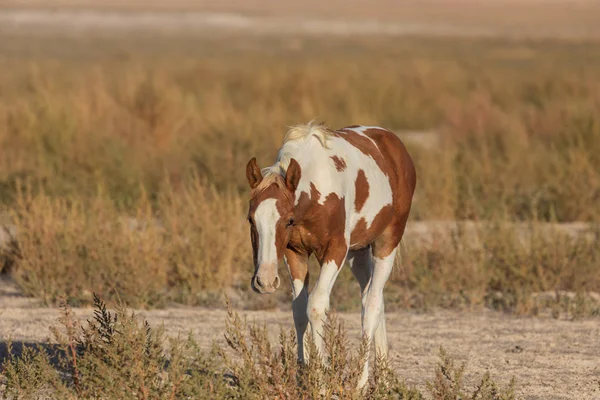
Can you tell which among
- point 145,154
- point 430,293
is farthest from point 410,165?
point 145,154

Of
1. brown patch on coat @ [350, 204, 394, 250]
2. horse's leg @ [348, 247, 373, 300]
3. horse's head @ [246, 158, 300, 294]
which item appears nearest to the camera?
horse's head @ [246, 158, 300, 294]

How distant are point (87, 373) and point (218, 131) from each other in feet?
33.2

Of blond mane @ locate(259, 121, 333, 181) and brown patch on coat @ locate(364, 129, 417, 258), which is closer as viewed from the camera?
blond mane @ locate(259, 121, 333, 181)

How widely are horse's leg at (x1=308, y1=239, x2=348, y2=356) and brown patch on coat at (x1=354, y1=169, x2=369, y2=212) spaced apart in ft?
0.98

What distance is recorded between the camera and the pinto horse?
5.71 m

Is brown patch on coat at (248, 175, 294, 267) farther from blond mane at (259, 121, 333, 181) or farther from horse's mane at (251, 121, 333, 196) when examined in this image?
blond mane at (259, 121, 333, 181)

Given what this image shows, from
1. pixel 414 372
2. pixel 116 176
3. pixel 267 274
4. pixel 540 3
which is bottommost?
pixel 540 3

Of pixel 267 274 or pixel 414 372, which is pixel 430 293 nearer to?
pixel 414 372

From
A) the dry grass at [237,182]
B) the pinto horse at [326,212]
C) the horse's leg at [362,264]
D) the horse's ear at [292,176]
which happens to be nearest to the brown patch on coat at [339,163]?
the pinto horse at [326,212]

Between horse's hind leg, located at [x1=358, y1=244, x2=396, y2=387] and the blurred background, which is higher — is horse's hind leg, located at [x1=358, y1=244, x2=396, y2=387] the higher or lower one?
the higher one

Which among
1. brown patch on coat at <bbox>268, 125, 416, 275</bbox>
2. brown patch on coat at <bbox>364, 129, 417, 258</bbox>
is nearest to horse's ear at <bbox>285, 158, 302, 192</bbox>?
brown patch on coat at <bbox>268, 125, 416, 275</bbox>

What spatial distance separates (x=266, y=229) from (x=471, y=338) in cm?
324

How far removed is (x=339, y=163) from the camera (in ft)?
20.4

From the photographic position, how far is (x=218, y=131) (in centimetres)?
1608
